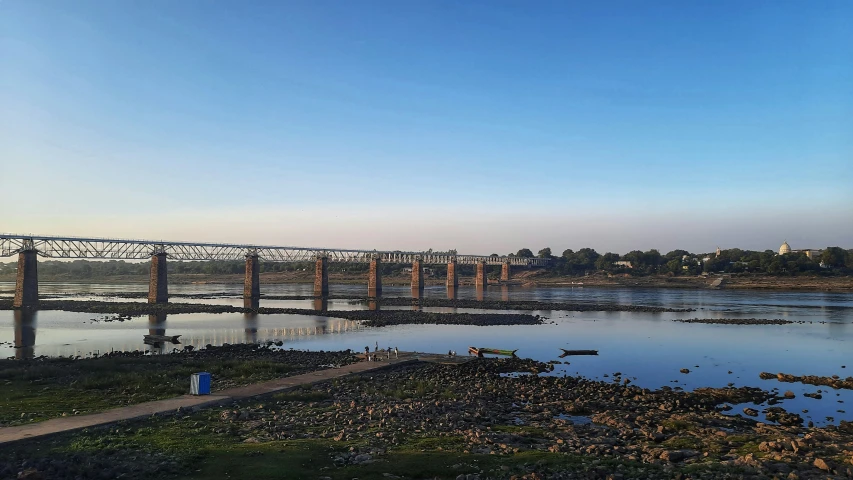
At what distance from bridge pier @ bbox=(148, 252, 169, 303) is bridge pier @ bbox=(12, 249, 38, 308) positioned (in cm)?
1627

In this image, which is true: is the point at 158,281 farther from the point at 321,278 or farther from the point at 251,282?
the point at 321,278

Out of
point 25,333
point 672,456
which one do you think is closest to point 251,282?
point 25,333

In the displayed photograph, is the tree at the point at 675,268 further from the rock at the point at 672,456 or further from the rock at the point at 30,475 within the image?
the rock at the point at 30,475

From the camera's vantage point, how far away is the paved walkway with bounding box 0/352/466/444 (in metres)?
16.5

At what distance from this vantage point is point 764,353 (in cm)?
4438

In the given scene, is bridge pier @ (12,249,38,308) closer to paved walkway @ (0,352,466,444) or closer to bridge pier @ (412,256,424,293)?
paved walkway @ (0,352,466,444)

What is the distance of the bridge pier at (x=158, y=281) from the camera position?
97188 millimetres

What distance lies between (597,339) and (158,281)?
77004 millimetres

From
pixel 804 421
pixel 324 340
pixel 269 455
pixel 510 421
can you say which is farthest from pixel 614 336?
pixel 269 455

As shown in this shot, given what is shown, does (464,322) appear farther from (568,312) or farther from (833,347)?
(833,347)

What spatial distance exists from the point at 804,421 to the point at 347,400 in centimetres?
1849

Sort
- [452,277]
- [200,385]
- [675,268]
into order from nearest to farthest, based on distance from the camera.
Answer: [200,385], [452,277], [675,268]

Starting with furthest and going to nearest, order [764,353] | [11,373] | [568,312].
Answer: [568,312]
[764,353]
[11,373]

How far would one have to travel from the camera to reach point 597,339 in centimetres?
5312
